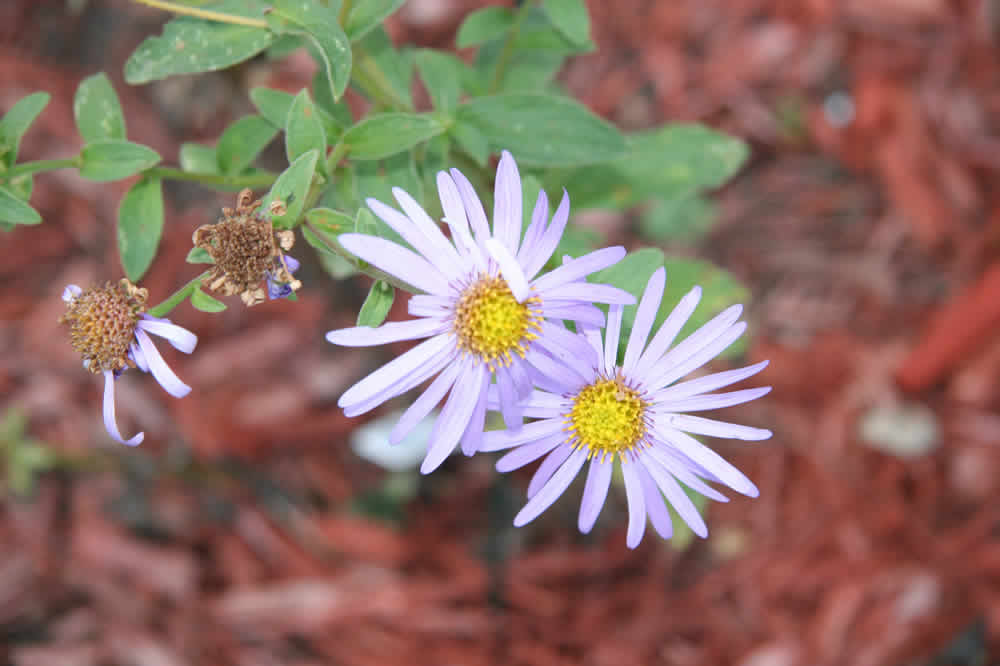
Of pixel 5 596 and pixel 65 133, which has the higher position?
pixel 65 133

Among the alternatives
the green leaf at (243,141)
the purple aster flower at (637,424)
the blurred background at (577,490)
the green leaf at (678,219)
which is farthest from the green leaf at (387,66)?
the green leaf at (678,219)

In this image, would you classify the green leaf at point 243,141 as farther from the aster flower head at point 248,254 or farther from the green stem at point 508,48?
the green stem at point 508,48

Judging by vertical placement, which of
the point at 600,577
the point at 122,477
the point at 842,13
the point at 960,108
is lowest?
the point at 600,577

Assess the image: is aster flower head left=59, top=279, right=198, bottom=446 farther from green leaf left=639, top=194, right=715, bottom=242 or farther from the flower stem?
green leaf left=639, top=194, right=715, bottom=242

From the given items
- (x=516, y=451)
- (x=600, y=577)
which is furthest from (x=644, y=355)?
(x=600, y=577)

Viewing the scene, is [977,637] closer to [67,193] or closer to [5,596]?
[5,596]

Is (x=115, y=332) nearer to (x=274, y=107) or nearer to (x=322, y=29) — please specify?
(x=274, y=107)

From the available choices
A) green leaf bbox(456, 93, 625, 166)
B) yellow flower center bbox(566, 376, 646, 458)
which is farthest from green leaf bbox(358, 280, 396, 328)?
green leaf bbox(456, 93, 625, 166)
